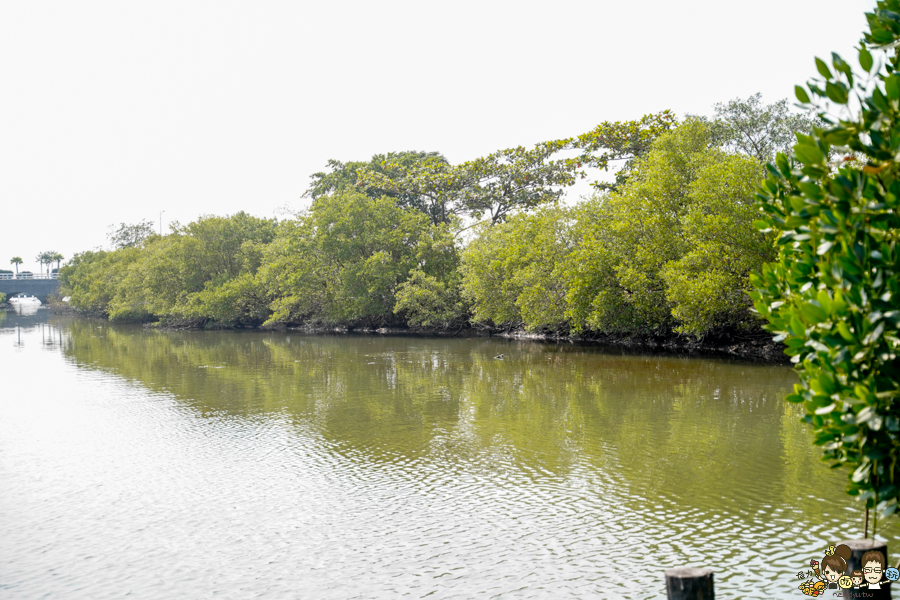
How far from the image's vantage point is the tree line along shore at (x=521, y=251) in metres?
25.2

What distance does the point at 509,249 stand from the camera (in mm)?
36344

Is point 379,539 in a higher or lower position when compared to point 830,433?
lower

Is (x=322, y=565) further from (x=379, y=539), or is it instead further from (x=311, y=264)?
(x=311, y=264)

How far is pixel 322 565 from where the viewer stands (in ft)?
26.9

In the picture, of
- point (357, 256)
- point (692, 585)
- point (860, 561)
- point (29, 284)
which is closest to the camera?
point (692, 585)

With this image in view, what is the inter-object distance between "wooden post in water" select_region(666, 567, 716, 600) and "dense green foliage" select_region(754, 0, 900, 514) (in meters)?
1.22

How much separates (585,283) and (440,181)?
2038 cm

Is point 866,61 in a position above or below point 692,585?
above

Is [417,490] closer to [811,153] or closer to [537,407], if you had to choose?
[537,407]

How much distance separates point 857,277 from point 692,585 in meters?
2.47


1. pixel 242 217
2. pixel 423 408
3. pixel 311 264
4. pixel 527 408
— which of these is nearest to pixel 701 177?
pixel 527 408

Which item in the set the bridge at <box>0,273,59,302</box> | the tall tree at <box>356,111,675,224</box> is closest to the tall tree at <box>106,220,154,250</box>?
the bridge at <box>0,273,59,302</box>

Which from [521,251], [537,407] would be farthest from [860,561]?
[521,251]

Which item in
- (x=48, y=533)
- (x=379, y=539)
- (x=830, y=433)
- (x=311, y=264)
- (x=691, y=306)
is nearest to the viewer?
(x=830, y=433)
